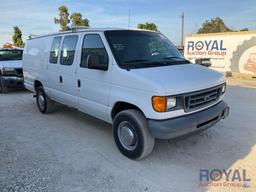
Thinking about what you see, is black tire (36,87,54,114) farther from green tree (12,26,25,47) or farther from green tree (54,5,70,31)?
green tree (12,26,25,47)

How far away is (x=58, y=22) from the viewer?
34.4 meters

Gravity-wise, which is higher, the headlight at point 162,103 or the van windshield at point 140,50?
the van windshield at point 140,50

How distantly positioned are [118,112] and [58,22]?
1304 inches

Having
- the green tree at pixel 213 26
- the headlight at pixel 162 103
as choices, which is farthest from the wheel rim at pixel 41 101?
the green tree at pixel 213 26

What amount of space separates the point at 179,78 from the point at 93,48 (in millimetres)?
1813

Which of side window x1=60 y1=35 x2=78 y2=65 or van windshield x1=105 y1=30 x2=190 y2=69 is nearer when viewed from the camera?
van windshield x1=105 y1=30 x2=190 y2=69

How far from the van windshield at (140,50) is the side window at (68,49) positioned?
1.04m

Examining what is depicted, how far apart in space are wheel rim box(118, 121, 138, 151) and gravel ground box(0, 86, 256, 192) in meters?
0.24

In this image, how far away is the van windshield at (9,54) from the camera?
10.6 m

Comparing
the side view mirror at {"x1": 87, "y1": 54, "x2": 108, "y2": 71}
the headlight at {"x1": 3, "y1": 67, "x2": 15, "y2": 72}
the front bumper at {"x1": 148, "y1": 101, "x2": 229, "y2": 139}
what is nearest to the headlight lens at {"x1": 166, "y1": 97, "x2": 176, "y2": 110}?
the front bumper at {"x1": 148, "y1": 101, "x2": 229, "y2": 139}

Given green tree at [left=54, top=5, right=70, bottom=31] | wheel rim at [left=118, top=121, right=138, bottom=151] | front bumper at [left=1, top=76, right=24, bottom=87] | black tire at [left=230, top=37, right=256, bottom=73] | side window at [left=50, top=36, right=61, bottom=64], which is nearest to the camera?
wheel rim at [left=118, top=121, right=138, bottom=151]

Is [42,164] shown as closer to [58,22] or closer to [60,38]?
[60,38]

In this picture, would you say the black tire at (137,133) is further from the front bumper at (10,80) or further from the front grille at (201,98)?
the front bumper at (10,80)

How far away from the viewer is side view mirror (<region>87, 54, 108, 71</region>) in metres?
4.19
